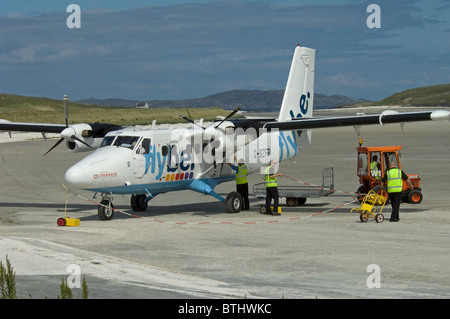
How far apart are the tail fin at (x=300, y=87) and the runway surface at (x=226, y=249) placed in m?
3.56

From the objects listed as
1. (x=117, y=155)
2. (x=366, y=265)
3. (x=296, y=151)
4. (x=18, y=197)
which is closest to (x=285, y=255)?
(x=366, y=265)

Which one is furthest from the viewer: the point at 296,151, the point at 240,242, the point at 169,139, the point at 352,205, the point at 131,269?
the point at 296,151

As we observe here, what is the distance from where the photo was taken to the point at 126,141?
62.3ft

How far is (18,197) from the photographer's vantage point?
26156 millimetres

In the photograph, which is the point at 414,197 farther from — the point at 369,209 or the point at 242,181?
the point at 242,181

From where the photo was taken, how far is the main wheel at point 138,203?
846 inches

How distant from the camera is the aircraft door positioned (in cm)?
1884

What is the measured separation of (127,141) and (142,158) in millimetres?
680

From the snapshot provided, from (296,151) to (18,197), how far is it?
11.5 metres

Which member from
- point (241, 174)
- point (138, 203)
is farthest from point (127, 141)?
point (241, 174)

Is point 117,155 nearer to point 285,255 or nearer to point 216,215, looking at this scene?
point 216,215

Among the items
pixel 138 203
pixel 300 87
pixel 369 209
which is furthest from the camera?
pixel 300 87

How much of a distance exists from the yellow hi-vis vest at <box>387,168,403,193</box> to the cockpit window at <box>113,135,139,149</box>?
294 inches

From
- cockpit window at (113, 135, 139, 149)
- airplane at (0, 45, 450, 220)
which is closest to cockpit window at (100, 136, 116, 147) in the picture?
airplane at (0, 45, 450, 220)
